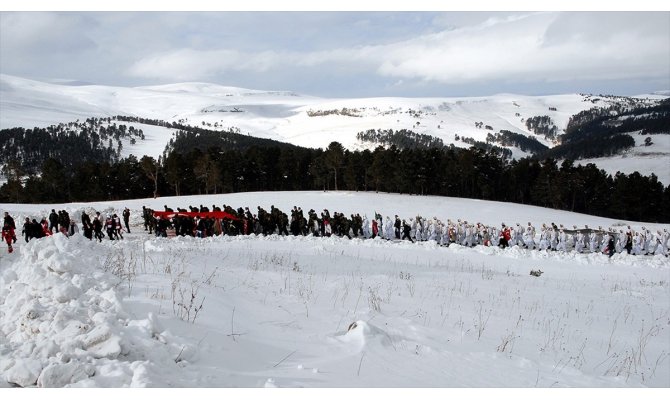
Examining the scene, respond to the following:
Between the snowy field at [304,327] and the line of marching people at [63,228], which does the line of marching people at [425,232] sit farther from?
the snowy field at [304,327]

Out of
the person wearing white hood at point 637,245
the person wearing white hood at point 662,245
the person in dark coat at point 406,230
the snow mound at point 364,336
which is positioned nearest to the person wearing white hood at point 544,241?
the person wearing white hood at point 637,245

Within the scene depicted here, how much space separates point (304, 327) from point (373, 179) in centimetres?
6459

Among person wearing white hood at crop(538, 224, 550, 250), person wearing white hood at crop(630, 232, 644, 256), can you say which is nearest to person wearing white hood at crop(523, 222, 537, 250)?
person wearing white hood at crop(538, 224, 550, 250)

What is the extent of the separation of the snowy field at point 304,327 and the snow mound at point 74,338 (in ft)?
0.05

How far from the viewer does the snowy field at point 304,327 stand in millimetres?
4344

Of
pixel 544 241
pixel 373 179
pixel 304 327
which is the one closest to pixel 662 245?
pixel 544 241

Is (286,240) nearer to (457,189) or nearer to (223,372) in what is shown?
(223,372)

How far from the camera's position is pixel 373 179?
231ft

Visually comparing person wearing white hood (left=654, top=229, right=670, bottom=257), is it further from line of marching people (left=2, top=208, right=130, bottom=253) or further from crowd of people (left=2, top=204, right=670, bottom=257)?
line of marching people (left=2, top=208, right=130, bottom=253)

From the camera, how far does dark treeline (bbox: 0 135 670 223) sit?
212 ft

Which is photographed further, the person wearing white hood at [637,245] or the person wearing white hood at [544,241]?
the person wearing white hood at [544,241]

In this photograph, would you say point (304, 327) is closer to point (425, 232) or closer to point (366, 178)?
point (425, 232)

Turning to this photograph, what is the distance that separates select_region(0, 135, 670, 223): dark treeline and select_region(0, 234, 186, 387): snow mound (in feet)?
198

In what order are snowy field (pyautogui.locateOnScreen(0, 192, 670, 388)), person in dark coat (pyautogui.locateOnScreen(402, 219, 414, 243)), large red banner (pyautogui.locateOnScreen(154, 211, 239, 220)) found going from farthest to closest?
person in dark coat (pyautogui.locateOnScreen(402, 219, 414, 243)) → large red banner (pyautogui.locateOnScreen(154, 211, 239, 220)) → snowy field (pyautogui.locateOnScreen(0, 192, 670, 388))
